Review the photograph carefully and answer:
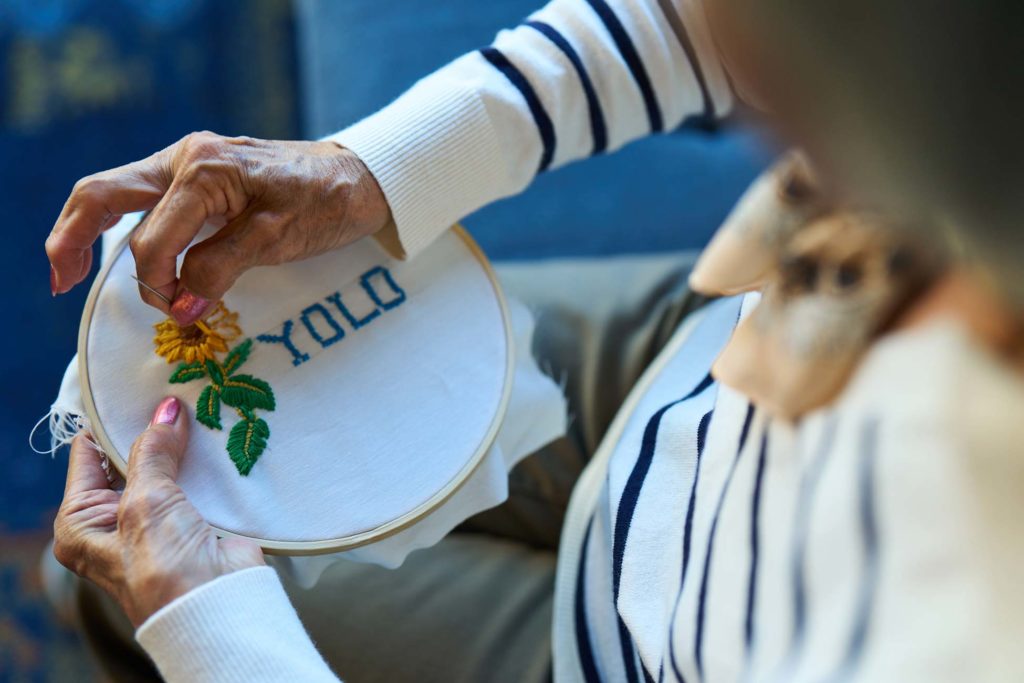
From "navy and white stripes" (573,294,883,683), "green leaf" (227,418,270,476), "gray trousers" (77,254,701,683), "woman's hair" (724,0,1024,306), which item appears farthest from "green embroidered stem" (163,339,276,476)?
"woman's hair" (724,0,1024,306)

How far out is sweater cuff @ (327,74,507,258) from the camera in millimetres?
550

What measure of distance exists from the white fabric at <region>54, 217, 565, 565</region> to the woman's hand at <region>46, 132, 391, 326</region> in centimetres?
3

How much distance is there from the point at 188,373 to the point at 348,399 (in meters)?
0.10

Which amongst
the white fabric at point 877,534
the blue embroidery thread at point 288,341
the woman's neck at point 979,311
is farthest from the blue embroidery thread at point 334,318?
the woman's neck at point 979,311

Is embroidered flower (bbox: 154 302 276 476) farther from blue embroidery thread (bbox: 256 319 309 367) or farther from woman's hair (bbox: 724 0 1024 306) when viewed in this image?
woman's hair (bbox: 724 0 1024 306)

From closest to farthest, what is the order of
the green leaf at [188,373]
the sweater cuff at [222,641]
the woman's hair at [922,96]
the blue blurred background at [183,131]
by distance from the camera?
the woman's hair at [922,96], the sweater cuff at [222,641], the green leaf at [188,373], the blue blurred background at [183,131]

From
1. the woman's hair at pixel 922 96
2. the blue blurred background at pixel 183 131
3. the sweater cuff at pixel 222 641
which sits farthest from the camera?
the blue blurred background at pixel 183 131

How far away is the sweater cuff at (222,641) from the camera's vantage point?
419mm

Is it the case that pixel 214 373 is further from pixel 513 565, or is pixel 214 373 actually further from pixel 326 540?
pixel 513 565

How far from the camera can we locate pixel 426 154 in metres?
0.56

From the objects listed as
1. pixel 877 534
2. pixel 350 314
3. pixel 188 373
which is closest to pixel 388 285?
pixel 350 314

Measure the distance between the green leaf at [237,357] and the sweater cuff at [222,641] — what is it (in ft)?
0.47

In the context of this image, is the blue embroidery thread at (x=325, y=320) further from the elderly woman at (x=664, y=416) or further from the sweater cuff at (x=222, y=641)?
the sweater cuff at (x=222, y=641)

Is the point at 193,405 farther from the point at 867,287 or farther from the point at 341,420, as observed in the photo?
the point at 867,287
